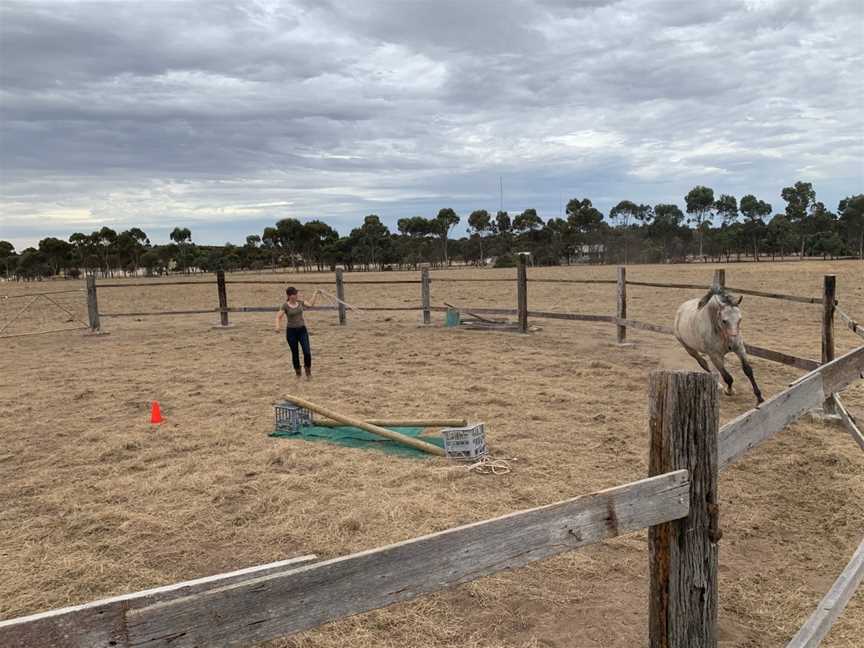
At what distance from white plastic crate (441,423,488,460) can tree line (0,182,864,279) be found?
49264mm

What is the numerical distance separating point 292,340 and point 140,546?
5267mm

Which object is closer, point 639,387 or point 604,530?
point 604,530

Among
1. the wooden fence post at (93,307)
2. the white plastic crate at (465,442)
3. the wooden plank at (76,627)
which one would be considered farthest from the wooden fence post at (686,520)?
the wooden fence post at (93,307)

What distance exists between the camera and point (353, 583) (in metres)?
1.54

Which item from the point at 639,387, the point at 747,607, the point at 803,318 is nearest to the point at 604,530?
the point at 747,607

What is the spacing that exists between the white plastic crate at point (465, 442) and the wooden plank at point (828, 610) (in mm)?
3203

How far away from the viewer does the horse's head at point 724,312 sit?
269 inches

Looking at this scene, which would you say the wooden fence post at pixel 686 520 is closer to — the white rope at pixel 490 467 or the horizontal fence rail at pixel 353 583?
the horizontal fence rail at pixel 353 583

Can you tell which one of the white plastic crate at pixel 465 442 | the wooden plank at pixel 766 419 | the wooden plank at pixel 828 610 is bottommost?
the white plastic crate at pixel 465 442

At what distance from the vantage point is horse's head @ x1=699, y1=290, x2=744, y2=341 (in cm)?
684

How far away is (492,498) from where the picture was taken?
466cm

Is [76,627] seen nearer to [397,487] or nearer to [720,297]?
[397,487]

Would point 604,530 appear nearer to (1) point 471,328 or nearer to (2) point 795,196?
(1) point 471,328

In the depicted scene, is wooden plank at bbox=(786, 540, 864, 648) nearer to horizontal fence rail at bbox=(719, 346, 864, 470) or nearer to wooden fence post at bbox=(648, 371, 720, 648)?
wooden fence post at bbox=(648, 371, 720, 648)
